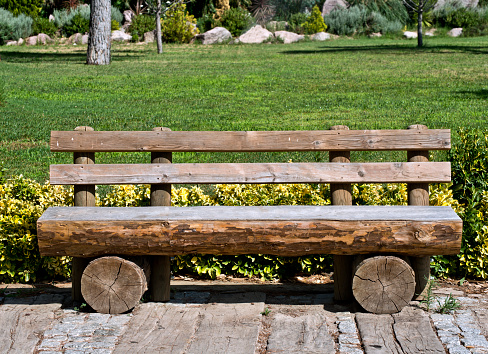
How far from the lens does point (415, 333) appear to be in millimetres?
3766

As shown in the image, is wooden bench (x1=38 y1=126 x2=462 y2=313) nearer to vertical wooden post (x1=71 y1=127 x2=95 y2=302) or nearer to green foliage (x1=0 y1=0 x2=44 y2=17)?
vertical wooden post (x1=71 y1=127 x2=95 y2=302)

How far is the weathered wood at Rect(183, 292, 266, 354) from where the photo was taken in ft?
11.9


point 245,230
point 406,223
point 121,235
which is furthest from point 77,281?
point 406,223

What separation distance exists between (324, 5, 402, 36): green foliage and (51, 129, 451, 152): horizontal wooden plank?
29.7 meters

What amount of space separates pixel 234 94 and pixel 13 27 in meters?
17.7

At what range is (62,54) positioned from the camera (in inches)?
923

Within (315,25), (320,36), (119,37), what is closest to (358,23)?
(315,25)

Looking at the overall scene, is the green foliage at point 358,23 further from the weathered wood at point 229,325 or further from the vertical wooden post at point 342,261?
the weathered wood at point 229,325

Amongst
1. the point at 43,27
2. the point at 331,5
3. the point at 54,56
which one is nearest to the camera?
the point at 54,56

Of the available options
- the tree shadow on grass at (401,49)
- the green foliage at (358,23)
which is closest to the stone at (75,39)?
the tree shadow on grass at (401,49)

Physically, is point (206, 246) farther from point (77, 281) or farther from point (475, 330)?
point (475, 330)

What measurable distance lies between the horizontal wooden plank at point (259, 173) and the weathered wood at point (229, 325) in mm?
824

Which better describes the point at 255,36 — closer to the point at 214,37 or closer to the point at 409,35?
the point at 214,37

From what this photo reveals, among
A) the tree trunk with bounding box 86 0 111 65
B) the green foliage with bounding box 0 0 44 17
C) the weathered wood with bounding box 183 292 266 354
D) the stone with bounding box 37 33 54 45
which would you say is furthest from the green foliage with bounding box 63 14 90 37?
the weathered wood with bounding box 183 292 266 354
